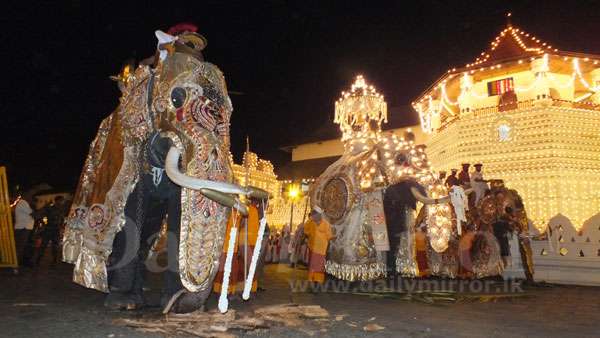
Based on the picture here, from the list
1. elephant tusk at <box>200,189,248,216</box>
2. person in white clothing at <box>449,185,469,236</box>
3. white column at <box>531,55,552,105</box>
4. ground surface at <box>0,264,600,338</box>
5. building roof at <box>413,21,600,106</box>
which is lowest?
ground surface at <box>0,264,600,338</box>

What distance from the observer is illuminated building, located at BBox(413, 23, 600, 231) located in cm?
2097

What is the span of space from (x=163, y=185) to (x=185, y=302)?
4.41ft

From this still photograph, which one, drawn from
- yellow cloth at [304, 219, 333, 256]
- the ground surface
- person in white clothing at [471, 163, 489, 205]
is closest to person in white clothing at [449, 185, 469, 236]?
the ground surface

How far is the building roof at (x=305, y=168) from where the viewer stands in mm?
29883

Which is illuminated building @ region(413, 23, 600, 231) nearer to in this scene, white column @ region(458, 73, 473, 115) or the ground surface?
white column @ region(458, 73, 473, 115)

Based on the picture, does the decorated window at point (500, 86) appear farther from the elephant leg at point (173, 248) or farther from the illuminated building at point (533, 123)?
the elephant leg at point (173, 248)

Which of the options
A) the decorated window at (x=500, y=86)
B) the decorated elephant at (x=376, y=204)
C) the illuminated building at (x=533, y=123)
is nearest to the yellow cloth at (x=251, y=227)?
the decorated elephant at (x=376, y=204)

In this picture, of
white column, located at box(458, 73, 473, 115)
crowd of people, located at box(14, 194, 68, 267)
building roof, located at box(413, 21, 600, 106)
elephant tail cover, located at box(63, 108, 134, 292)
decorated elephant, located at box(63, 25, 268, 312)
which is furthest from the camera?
white column, located at box(458, 73, 473, 115)

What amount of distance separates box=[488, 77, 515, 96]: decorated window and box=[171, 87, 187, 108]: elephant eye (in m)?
22.2

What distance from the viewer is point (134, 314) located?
460cm

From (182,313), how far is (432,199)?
17.8 feet

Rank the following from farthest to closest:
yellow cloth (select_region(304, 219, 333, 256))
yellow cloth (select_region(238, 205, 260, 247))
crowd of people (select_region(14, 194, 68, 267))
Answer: crowd of people (select_region(14, 194, 68, 267)) → yellow cloth (select_region(304, 219, 333, 256)) → yellow cloth (select_region(238, 205, 260, 247))

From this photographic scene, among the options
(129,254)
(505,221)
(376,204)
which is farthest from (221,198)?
(505,221)

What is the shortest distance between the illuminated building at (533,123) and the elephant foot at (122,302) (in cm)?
1891
